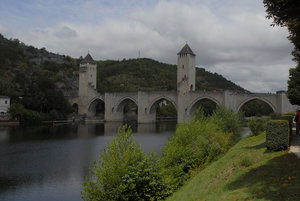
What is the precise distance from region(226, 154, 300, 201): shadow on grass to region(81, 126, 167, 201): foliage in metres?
2.98

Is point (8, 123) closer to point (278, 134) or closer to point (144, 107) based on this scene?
point (144, 107)

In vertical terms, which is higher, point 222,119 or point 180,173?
point 222,119

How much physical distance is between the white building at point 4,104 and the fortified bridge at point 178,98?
58.8 ft

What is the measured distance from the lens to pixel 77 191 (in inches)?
572

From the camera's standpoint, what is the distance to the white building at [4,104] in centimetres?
4794

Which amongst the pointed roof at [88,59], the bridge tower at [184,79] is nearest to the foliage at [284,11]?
the bridge tower at [184,79]

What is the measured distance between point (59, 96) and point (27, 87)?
7.32 metres

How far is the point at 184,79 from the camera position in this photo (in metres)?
51.0

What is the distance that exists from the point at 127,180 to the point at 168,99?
44.2 metres

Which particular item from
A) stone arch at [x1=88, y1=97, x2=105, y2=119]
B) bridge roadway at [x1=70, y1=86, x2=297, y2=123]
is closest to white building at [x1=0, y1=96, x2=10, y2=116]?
bridge roadway at [x1=70, y1=86, x2=297, y2=123]

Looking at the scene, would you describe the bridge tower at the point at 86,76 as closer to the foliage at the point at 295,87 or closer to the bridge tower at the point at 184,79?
the bridge tower at the point at 184,79

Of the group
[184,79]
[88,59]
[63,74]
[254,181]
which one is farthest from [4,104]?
[254,181]

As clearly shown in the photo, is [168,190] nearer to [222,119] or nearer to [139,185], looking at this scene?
[139,185]

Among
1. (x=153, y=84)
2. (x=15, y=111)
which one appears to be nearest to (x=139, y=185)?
(x=15, y=111)
